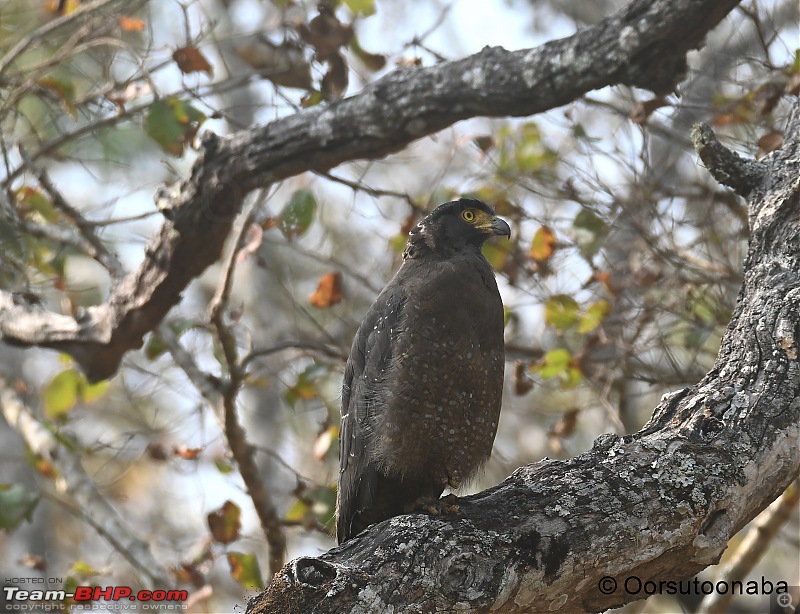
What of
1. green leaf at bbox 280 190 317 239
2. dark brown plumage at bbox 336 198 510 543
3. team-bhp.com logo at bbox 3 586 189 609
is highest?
green leaf at bbox 280 190 317 239

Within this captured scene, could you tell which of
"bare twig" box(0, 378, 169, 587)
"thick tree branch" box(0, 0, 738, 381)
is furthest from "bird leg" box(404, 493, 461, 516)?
"bare twig" box(0, 378, 169, 587)

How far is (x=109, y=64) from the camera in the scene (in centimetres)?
588

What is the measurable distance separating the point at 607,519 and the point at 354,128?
2471mm

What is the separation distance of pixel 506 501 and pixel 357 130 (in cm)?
224

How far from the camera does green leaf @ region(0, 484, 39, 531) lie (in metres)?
4.74

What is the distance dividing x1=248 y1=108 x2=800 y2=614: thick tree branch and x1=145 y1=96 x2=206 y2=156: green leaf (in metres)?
2.85

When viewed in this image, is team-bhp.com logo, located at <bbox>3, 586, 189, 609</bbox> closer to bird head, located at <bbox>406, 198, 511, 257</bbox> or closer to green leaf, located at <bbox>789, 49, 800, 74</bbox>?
bird head, located at <bbox>406, 198, 511, 257</bbox>

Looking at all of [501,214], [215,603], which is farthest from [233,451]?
[215,603]

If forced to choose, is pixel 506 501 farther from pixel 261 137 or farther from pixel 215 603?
pixel 215 603

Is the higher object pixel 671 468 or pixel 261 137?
pixel 261 137

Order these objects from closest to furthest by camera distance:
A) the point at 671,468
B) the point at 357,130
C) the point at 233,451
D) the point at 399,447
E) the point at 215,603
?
the point at 671,468 → the point at 399,447 → the point at 357,130 → the point at 233,451 → the point at 215,603

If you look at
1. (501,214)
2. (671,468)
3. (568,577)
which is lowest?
(568,577)

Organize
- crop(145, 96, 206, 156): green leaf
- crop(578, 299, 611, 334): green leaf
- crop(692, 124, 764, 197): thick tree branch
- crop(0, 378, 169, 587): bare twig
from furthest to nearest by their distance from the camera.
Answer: crop(578, 299, 611, 334): green leaf → crop(0, 378, 169, 587): bare twig → crop(145, 96, 206, 156): green leaf → crop(692, 124, 764, 197): thick tree branch

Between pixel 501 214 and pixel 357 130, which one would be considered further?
pixel 501 214
